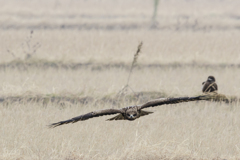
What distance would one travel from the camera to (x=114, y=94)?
8.35 meters

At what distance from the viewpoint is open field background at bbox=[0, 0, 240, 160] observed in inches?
219

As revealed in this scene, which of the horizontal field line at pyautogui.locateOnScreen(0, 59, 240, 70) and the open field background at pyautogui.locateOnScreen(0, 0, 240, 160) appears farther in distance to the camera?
the horizontal field line at pyautogui.locateOnScreen(0, 59, 240, 70)

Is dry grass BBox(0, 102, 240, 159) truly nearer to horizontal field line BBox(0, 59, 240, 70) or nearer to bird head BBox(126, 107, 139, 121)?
bird head BBox(126, 107, 139, 121)

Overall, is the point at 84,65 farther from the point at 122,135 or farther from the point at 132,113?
the point at 132,113

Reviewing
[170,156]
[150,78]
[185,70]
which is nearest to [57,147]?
[170,156]

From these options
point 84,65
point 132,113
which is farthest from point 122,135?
point 84,65

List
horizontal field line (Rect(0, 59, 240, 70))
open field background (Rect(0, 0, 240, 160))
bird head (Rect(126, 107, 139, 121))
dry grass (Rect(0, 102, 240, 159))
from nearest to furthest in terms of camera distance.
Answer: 1. bird head (Rect(126, 107, 139, 121))
2. dry grass (Rect(0, 102, 240, 159))
3. open field background (Rect(0, 0, 240, 160))
4. horizontal field line (Rect(0, 59, 240, 70))

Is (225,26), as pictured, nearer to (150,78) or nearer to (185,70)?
(185,70)

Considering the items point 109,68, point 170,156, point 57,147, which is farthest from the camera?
point 109,68

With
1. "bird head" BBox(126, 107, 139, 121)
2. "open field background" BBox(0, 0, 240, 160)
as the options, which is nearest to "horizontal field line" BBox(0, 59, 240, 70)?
"open field background" BBox(0, 0, 240, 160)

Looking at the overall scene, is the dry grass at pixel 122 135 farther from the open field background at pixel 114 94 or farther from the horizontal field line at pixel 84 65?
the horizontal field line at pixel 84 65

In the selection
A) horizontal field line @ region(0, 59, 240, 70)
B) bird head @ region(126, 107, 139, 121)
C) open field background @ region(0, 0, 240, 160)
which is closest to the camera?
bird head @ region(126, 107, 139, 121)

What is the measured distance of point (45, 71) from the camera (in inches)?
438

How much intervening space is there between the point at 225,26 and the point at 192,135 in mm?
19301
